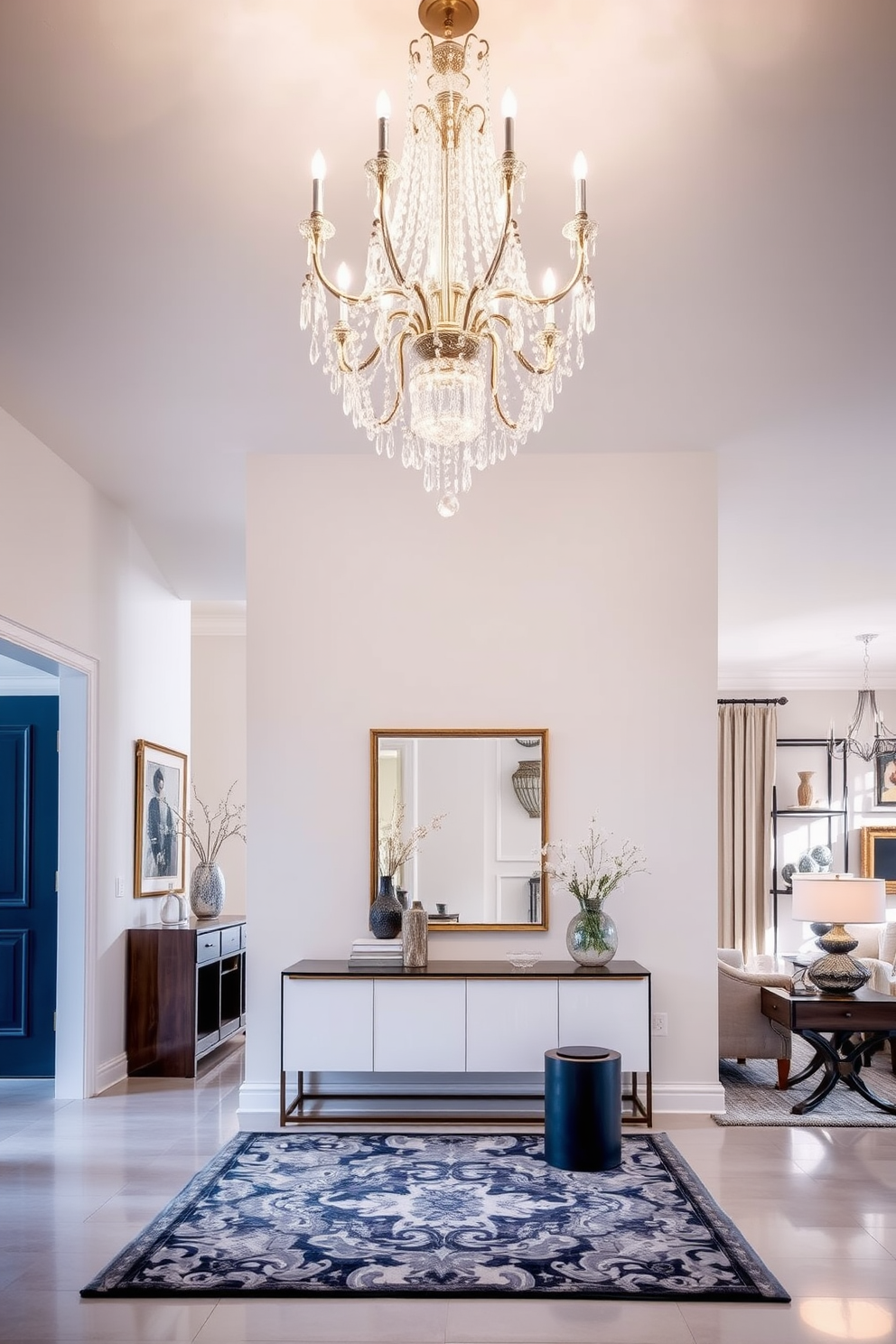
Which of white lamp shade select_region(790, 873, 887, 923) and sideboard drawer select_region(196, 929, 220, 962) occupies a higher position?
white lamp shade select_region(790, 873, 887, 923)

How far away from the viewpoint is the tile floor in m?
3.07

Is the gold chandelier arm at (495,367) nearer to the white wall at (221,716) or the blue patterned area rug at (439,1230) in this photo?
the blue patterned area rug at (439,1230)

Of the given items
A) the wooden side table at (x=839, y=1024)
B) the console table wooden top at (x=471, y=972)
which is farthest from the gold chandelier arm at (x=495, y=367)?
the wooden side table at (x=839, y=1024)

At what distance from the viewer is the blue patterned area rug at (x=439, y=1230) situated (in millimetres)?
3344

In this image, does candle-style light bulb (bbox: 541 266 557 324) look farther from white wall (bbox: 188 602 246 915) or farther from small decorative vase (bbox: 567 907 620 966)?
white wall (bbox: 188 602 246 915)

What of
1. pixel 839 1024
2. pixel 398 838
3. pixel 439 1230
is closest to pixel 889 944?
pixel 839 1024

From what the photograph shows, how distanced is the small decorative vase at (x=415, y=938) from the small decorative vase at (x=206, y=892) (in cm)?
238

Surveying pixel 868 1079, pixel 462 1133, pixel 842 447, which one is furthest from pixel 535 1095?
pixel 842 447

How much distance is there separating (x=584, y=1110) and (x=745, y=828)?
7.50 meters

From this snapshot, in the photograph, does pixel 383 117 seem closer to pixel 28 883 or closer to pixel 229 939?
pixel 28 883

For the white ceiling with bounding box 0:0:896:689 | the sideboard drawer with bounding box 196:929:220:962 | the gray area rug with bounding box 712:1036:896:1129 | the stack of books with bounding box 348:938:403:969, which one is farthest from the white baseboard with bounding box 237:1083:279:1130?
the white ceiling with bounding box 0:0:896:689

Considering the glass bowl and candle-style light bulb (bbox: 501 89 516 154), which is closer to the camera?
candle-style light bulb (bbox: 501 89 516 154)

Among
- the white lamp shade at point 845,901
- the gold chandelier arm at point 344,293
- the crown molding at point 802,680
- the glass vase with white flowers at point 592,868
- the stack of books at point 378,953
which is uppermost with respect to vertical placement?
the gold chandelier arm at point 344,293

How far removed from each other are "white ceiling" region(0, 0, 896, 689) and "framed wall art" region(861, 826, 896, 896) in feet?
21.2
